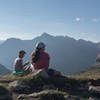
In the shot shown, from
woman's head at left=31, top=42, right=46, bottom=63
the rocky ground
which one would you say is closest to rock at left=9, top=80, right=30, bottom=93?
the rocky ground

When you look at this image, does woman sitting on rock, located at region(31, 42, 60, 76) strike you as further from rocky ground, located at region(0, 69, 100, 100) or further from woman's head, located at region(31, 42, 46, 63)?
rocky ground, located at region(0, 69, 100, 100)

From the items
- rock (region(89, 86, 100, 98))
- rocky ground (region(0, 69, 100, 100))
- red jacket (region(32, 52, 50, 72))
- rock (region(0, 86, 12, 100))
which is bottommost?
rock (region(89, 86, 100, 98))

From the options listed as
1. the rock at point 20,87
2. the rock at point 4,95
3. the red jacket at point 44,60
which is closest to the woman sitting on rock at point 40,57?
the red jacket at point 44,60

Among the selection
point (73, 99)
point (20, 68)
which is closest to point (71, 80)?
point (73, 99)

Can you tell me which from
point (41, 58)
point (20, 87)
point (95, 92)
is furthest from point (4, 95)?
point (41, 58)

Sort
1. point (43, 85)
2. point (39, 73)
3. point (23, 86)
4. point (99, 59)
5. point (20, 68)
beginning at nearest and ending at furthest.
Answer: point (23, 86)
point (43, 85)
point (39, 73)
point (20, 68)
point (99, 59)

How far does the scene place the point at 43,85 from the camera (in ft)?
34.8

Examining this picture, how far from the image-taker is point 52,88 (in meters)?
10.2

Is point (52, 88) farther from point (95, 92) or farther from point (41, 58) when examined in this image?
point (41, 58)

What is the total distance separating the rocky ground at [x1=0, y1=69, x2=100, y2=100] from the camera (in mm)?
8250

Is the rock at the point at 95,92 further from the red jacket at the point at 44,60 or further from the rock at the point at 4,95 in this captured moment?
the rock at the point at 4,95

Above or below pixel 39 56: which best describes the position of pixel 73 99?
below

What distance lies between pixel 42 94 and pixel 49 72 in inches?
183

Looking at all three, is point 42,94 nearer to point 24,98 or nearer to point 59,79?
point 24,98
